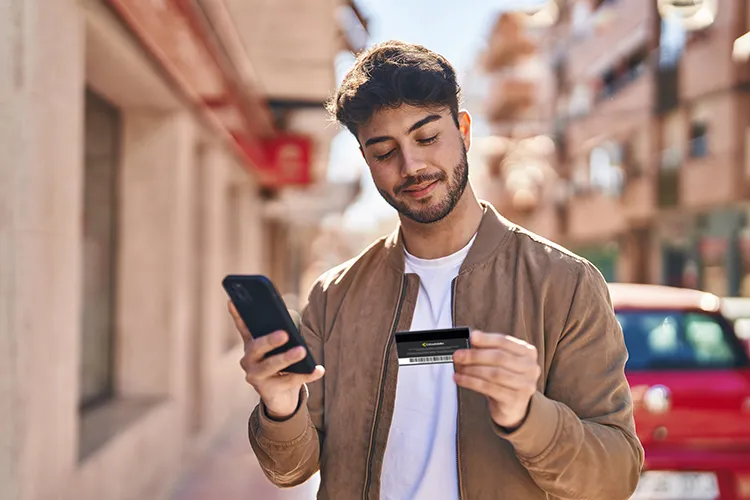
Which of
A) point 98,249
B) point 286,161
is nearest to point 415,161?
point 98,249

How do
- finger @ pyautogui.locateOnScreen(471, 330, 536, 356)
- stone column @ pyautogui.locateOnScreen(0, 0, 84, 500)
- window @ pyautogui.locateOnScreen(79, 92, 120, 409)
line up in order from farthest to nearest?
window @ pyautogui.locateOnScreen(79, 92, 120, 409)
stone column @ pyautogui.locateOnScreen(0, 0, 84, 500)
finger @ pyautogui.locateOnScreen(471, 330, 536, 356)

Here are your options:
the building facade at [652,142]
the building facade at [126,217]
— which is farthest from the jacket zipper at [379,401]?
the building facade at [652,142]

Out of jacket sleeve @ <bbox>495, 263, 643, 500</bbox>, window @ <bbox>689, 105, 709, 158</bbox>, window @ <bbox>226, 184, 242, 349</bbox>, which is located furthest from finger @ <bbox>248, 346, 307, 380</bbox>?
window @ <bbox>689, 105, 709, 158</bbox>

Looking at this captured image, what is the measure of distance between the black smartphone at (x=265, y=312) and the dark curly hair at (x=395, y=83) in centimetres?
58

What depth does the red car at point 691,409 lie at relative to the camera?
5324 millimetres

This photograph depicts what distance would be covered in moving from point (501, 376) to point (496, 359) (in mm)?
35

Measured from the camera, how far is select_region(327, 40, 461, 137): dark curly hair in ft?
7.03

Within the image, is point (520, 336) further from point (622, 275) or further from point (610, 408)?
point (622, 275)

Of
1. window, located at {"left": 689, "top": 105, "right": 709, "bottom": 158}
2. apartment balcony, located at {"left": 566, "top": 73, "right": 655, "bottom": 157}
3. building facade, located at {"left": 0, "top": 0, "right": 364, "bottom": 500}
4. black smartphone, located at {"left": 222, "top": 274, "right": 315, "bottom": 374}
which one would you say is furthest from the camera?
apartment balcony, located at {"left": 566, "top": 73, "right": 655, "bottom": 157}

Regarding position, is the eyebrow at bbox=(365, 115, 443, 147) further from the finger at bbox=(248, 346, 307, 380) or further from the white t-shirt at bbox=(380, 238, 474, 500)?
the finger at bbox=(248, 346, 307, 380)

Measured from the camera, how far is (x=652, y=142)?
81.3 ft

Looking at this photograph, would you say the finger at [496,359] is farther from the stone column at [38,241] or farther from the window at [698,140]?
the window at [698,140]

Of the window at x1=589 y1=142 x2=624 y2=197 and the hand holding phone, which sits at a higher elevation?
the window at x1=589 y1=142 x2=624 y2=197

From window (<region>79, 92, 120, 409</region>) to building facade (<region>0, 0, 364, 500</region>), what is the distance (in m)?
0.02
